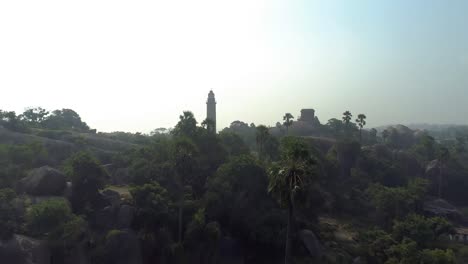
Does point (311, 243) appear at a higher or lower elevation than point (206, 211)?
lower

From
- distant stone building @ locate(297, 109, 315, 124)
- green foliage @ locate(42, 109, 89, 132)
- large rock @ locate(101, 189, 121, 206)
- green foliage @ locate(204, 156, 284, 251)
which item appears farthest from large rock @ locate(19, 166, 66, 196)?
distant stone building @ locate(297, 109, 315, 124)

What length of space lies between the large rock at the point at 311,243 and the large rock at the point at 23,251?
19.1 metres

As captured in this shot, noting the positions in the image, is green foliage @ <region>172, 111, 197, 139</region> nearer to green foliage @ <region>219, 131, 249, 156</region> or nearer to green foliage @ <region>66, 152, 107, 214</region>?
green foliage @ <region>219, 131, 249, 156</region>

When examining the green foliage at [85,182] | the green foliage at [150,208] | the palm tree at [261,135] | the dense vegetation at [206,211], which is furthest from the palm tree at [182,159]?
the palm tree at [261,135]

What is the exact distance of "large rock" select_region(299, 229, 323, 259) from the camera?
106 feet

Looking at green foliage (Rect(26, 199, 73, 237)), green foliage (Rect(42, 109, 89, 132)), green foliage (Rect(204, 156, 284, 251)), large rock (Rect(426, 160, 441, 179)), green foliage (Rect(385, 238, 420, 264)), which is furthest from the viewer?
green foliage (Rect(42, 109, 89, 132))

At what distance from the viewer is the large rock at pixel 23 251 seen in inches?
1010

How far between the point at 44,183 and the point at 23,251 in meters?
8.85

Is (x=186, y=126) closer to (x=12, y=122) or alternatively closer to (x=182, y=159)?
(x=182, y=159)

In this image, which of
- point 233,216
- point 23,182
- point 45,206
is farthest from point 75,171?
point 233,216

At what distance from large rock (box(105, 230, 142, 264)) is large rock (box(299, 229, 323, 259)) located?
516 inches

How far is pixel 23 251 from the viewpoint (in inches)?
1029

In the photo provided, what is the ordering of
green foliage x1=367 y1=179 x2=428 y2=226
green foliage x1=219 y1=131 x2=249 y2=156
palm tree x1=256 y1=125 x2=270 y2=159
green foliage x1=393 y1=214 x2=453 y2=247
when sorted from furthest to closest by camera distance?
palm tree x1=256 y1=125 x2=270 y2=159, green foliage x1=219 y1=131 x2=249 y2=156, green foliage x1=367 y1=179 x2=428 y2=226, green foliage x1=393 y1=214 x2=453 y2=247

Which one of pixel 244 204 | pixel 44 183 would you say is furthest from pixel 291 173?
pixel 44 183
